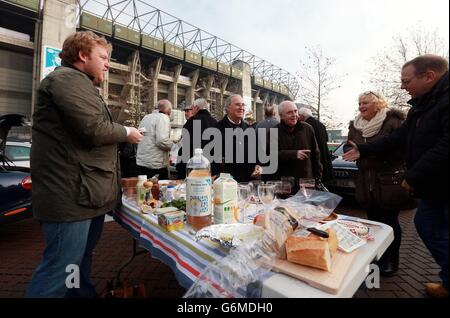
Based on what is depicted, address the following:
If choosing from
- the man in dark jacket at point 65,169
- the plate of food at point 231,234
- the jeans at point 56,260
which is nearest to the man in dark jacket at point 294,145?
the plate of food at point 231,234

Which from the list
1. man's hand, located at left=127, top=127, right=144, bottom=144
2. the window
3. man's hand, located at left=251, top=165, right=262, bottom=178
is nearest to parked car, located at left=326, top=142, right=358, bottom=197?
man's hand, located at left=251, top=165, right=262, bottom=178

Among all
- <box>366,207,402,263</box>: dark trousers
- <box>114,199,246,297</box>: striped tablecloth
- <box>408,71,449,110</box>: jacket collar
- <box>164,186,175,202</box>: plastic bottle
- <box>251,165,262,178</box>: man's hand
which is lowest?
<box>366,207,402,263</box>: dark trousers

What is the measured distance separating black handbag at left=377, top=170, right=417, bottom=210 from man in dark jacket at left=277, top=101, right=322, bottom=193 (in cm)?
80

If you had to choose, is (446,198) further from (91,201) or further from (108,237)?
(108,237)

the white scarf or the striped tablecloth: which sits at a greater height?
the white scarf

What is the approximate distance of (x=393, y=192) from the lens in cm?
226

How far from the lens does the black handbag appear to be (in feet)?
7.32

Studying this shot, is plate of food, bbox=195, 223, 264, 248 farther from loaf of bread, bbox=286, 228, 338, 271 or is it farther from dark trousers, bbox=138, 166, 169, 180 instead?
dark trousers, bbox=138, 166, 169, 180

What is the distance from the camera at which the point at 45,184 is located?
1.26 m

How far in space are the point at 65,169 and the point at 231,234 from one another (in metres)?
0.96

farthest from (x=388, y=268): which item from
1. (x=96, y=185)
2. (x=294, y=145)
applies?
(x=96, y=185)

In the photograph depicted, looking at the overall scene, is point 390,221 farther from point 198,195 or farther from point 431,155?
point 198,195
